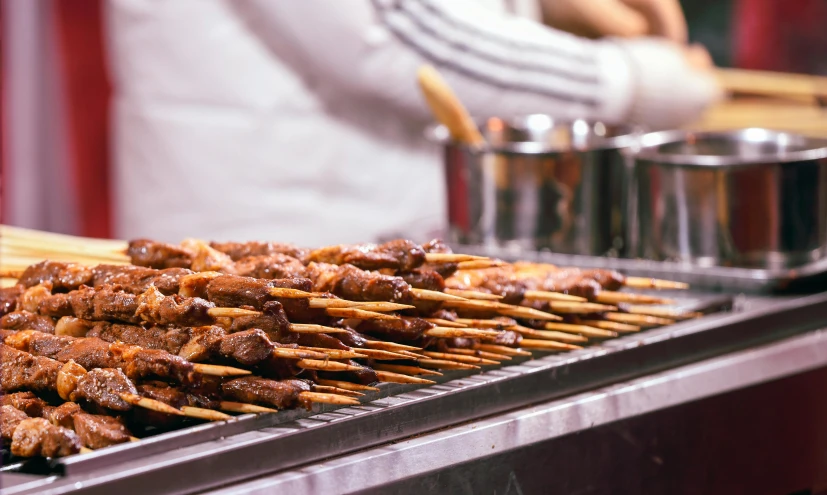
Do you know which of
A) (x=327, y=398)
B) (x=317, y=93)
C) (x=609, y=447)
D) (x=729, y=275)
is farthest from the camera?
(x=317, y=93)

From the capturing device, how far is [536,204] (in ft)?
8.07

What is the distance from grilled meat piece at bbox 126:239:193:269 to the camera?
1.70m

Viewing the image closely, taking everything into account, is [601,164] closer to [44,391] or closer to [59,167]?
[44,391]

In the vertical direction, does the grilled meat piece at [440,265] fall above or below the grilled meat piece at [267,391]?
above

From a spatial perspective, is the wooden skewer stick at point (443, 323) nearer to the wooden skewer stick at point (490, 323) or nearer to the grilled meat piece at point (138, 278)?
the wooden skewer stick at point (490, 323)

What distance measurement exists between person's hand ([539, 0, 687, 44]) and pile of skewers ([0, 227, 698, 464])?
2317 mm

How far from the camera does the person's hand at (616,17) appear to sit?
3941mm

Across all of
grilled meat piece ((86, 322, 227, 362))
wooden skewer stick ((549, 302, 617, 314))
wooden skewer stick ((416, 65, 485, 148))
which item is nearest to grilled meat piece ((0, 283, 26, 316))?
grilled meat piece ((86, 322, 227, 362))

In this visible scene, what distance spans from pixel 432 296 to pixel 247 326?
29 centimetres

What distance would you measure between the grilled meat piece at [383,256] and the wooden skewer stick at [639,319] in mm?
410

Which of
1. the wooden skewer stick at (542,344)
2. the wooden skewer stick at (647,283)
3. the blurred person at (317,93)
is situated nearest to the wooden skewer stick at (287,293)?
the wooden skewer stick at (542,344)

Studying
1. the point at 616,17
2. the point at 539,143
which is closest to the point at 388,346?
the point at 539,143

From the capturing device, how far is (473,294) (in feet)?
5.22

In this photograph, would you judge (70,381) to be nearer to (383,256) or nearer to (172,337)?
(172,337)
